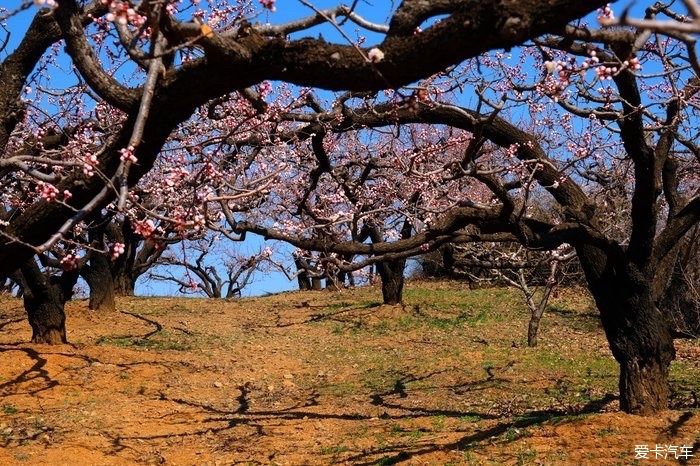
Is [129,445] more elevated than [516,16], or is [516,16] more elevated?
[516,16]

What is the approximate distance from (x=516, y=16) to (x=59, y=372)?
8960mm

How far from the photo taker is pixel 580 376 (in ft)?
34.1

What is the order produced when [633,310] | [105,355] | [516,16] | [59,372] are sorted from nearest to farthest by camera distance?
[516,16]
[633,310]
[59,372]
[105,355]

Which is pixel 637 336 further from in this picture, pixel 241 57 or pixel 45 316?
pixel 45 316

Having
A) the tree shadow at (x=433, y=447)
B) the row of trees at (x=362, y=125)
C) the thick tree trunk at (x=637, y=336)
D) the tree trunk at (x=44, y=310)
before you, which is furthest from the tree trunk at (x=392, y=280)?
the thick tree trunk at (x=637, y=336)

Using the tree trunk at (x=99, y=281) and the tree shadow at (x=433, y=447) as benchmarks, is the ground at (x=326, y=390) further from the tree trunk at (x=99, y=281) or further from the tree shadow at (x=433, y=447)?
the tree trunk at (x=99, y=281)

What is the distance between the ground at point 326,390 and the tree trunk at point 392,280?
14.5 inches

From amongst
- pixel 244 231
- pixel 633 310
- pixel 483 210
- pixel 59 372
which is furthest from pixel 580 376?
pixel 59 372

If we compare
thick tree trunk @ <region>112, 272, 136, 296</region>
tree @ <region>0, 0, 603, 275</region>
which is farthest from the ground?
tree @ <region>0, 0, 603, 275</region>

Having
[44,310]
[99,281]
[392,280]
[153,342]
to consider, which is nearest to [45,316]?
[44,310]

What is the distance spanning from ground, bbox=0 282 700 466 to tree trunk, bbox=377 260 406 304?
1.21ft

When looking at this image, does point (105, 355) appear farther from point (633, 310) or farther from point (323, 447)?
point (633, 310)

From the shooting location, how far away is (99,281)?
15.0 m

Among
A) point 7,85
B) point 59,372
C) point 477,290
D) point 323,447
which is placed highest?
point 7,85
